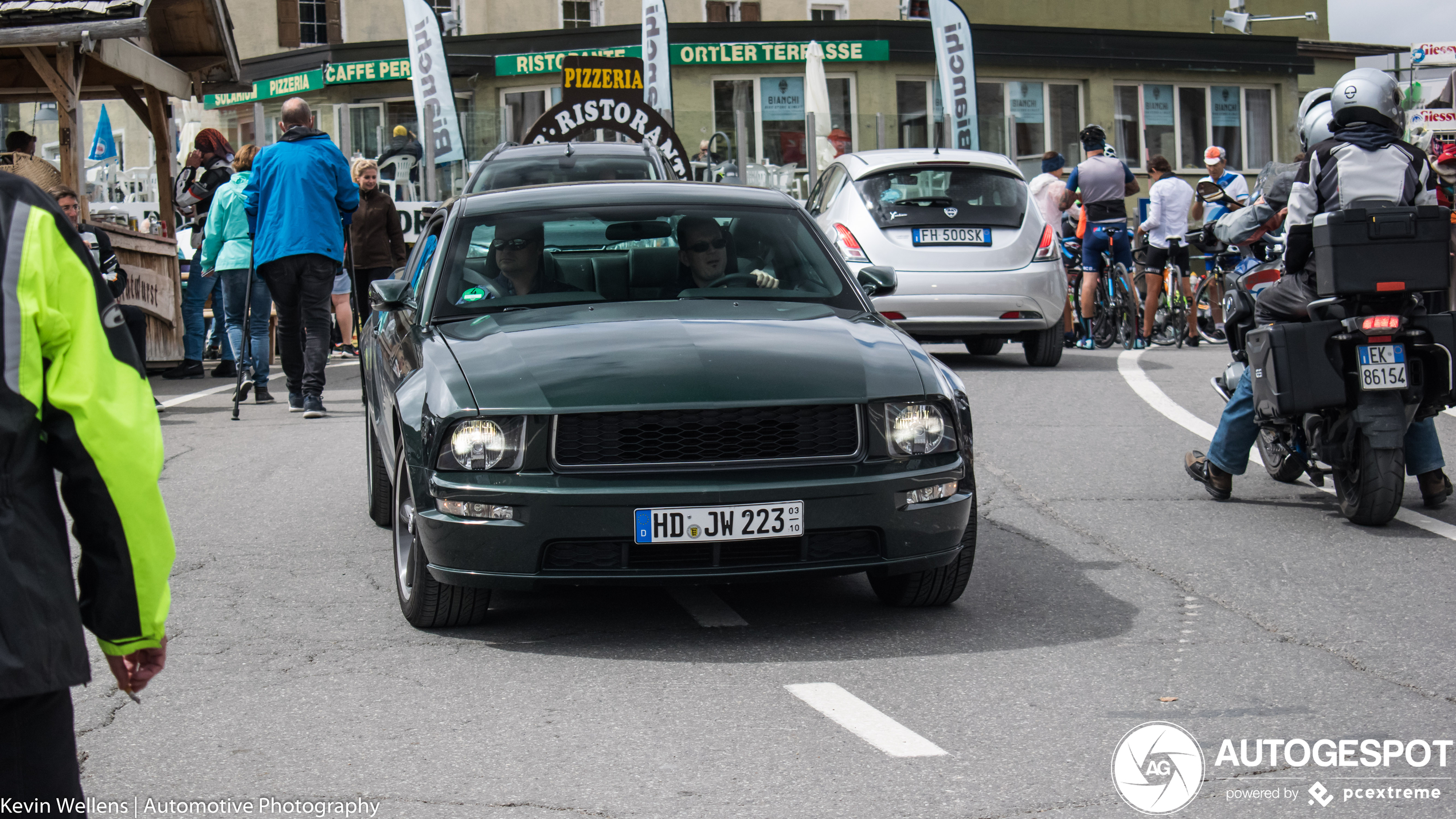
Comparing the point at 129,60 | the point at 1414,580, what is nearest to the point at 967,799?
the point at 1414,580

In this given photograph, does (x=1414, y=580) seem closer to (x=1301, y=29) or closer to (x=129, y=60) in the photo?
(x=129, y=60)

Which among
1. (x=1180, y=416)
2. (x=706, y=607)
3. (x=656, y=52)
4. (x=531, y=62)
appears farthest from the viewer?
(x=531, y=62)

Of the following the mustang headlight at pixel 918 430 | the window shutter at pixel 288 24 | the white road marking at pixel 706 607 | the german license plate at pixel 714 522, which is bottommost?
the white road marking at pixel 706 607

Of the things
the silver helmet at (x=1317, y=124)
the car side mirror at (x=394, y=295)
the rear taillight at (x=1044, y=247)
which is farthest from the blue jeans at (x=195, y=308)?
the silver helmet at (x=1317, y=124)

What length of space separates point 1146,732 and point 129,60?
15.0m

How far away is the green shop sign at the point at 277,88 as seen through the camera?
1442 inches

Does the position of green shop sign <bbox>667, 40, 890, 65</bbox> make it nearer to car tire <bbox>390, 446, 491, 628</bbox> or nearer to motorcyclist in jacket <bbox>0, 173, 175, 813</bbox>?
car tire <bbox>390, 446, 491, 628</bbox>

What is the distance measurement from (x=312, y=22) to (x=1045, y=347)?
99.5 feet

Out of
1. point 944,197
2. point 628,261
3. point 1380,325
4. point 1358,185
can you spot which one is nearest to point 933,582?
point 628,261

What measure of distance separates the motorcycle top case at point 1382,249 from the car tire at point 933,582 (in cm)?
237

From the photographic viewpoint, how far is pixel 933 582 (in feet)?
18.2

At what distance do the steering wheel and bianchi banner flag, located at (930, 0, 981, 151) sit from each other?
73.5 feet

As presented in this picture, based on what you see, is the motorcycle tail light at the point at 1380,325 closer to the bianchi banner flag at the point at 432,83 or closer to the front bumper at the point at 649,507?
the front bumper at the point at 649,507

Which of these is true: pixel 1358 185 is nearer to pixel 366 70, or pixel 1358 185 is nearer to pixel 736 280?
pixel 736 280
